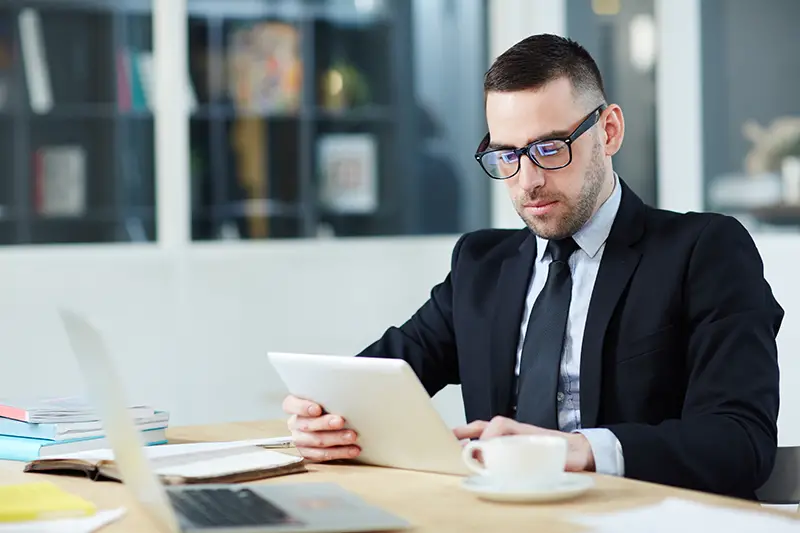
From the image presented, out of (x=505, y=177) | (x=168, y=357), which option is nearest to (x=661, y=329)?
(x=505, y=177)

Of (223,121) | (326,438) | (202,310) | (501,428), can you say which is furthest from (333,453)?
(223,121)

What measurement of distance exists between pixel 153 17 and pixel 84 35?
0.93 ft

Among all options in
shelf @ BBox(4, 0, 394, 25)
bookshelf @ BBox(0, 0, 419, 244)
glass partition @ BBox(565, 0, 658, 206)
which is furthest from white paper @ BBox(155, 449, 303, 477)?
shelf @ BBox(4, 0, 394, 25)

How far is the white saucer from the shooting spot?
129cm

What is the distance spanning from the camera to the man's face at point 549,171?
1.93 meters

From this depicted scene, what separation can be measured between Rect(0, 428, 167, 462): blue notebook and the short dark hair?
2.88 feet

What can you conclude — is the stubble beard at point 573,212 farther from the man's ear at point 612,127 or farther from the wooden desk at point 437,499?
the wooden desk at point 437,499

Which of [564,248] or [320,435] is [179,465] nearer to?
[320,435]

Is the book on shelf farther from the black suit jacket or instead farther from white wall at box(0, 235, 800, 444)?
white wall at box(0, 235, 800, 444)

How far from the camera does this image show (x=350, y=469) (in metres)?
1.63

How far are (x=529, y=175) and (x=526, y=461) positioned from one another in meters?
0.72

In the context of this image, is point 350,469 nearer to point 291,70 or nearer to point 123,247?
point 123,247

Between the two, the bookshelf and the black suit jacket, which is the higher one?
the bookshelf

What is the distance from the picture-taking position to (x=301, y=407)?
1.69 metres
